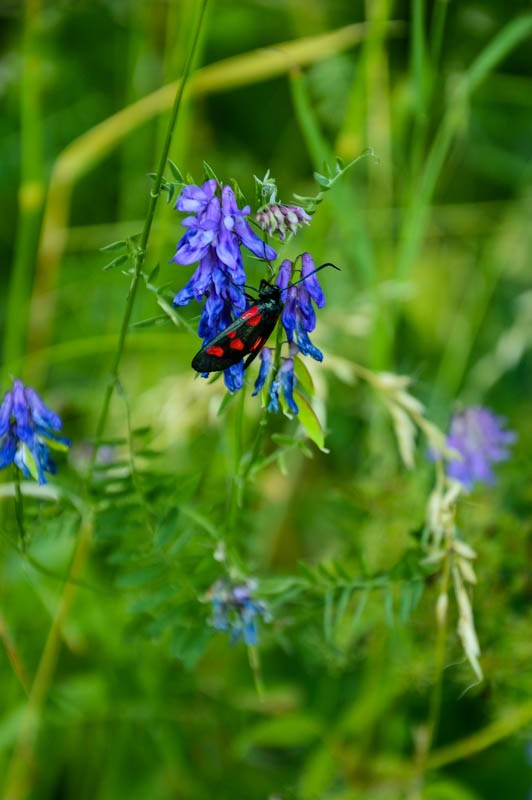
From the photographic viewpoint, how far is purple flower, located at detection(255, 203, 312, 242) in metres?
1.03

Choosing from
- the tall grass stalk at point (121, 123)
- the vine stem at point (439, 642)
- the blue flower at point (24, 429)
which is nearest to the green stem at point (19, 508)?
the blue flower at point (24, 429)

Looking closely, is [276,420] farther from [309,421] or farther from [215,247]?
[215,247]

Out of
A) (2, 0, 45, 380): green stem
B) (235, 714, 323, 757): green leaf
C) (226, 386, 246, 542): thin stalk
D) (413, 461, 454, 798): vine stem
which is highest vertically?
(2, 0, 45, 380): green stem

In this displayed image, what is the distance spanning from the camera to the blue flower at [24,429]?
1227 mm

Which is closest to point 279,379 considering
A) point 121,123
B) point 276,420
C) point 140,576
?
point 140,576

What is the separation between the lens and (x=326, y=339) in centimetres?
226

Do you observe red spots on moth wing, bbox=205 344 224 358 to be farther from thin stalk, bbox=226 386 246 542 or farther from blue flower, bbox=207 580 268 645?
blue flower, bbox=207 580 268 645

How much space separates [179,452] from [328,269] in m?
0.80

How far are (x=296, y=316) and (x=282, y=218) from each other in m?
0.13

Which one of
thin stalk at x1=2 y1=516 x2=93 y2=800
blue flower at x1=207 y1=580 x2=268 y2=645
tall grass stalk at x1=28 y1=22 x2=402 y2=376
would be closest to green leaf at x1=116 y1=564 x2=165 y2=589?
blue flower at x1=207 y1=580 x2=268 y2=645

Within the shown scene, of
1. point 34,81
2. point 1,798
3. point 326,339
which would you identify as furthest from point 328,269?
point 1,798

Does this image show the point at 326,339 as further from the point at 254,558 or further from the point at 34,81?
the point at 34,81

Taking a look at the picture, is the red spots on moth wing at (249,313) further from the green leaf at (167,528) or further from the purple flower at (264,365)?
the green leaf at (167,528)

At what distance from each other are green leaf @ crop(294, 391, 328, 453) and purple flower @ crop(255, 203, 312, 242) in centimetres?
26
